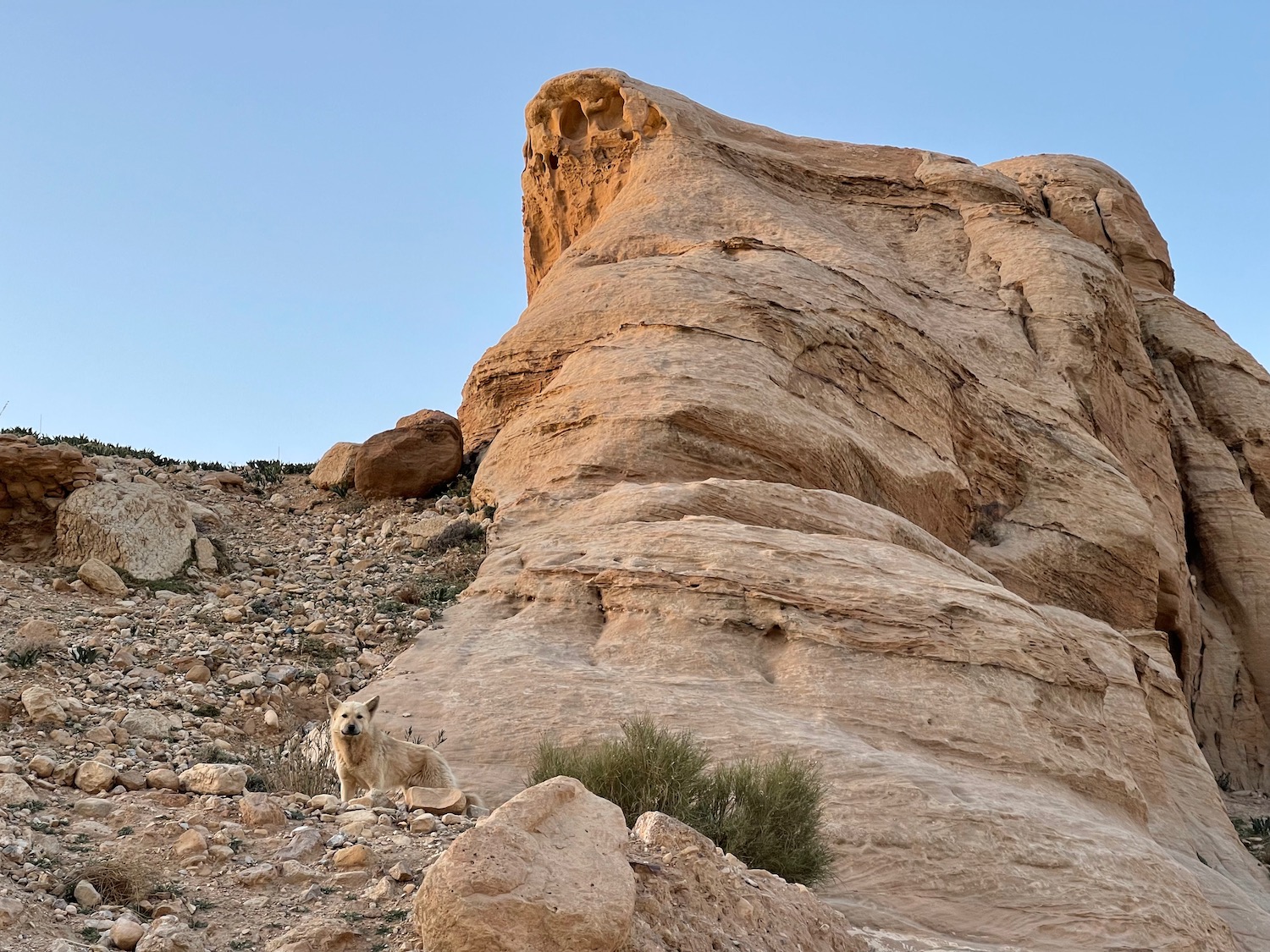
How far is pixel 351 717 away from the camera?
8578mm

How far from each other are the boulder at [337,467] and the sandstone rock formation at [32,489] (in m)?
3.35

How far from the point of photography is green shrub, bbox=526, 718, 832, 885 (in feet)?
25.3

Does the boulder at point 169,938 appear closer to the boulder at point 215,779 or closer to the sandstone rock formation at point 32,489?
the boulder at point 215,779

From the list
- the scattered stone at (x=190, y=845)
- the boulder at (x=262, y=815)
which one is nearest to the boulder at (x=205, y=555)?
the boulder at (x=262, y=815)

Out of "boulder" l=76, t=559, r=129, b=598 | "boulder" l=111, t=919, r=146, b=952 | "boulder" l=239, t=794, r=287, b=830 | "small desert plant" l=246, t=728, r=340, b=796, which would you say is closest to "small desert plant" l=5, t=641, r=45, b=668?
"boulder" l=76, t=559, r=129, b=598

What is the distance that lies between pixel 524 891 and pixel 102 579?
8.25m

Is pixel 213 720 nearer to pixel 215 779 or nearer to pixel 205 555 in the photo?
Answer: pixel 215 779

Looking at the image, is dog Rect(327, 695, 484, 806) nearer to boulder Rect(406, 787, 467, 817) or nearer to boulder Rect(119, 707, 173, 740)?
boulder Rect(406, 787, 467, 817)

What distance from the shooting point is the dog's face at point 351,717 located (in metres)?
8.50

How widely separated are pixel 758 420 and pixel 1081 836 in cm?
598

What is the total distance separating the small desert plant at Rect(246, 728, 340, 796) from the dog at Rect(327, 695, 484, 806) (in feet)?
0.61

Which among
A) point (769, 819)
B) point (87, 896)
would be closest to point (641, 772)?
point (769, 819)

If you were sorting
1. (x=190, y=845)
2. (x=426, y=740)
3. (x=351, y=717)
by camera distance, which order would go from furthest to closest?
(x=426, y=740) → (x=351, y=717) → (x=190, y=845)

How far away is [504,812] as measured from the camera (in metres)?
5.50
